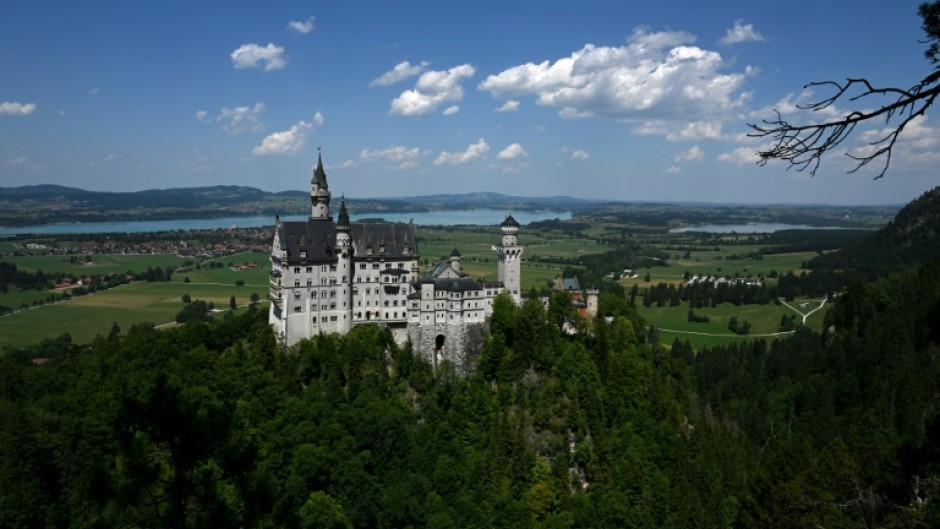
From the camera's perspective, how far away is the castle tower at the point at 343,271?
72.0 meters

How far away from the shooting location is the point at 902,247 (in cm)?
18200

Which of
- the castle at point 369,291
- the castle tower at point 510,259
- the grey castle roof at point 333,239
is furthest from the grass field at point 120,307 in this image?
the castle tower at point 510,259

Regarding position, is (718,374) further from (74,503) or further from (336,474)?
(74,503)

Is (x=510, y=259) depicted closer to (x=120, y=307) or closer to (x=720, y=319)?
(x=720, y=319)

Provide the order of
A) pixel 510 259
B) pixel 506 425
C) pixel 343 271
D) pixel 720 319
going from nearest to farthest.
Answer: pixel 506 425
pixel 343 271
pixel 510 259
pixel 720 319

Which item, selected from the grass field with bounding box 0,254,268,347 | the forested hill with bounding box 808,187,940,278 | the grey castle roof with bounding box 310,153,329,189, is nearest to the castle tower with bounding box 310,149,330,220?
the grey castle roof with bounding box 310,153,329,189

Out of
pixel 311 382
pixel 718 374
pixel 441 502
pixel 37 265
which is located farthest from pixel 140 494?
pixel 37 265

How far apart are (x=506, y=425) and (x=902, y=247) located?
559 ft

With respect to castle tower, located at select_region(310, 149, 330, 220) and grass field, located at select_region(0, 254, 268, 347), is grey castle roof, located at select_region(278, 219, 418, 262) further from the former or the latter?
grass field, located at select_region(0, 254, 268, 347)

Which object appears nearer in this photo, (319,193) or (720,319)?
(319,193)

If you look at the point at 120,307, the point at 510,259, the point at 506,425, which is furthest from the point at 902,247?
the point at 120,307

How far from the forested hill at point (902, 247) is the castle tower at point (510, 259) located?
399 ft

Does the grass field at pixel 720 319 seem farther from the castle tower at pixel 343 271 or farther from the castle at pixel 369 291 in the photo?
the castle tower at pixel 343 271

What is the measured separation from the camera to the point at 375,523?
177ft
